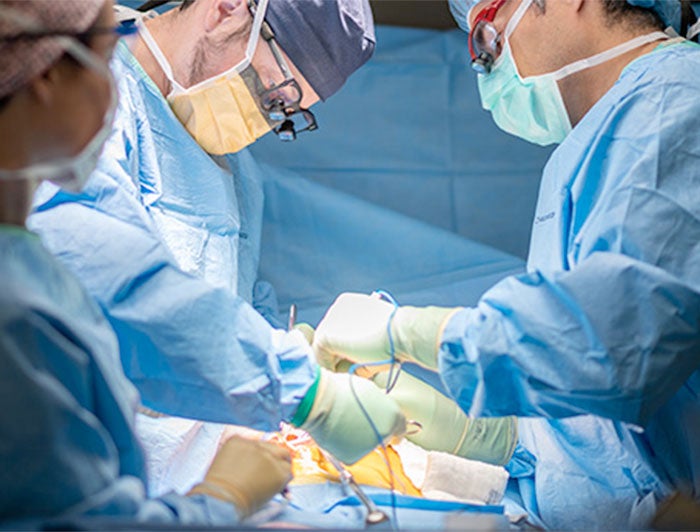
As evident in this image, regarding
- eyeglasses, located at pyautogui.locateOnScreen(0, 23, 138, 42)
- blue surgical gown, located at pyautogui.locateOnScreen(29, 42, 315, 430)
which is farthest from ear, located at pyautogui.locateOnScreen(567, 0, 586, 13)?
eyeglasses, located at pyautogui.locateOnScreen(0, 23, 138, 42)

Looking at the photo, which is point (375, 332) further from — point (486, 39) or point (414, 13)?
point (414, 13)

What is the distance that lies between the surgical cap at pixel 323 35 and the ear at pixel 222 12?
7 cm

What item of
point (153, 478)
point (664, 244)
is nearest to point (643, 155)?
point (664, 244)

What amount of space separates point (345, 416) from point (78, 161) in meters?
0.67

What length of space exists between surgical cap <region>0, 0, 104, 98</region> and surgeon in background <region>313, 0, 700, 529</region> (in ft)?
2.67

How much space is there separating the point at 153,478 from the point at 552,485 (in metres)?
0.82

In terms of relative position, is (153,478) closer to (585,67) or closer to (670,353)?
(670,353)

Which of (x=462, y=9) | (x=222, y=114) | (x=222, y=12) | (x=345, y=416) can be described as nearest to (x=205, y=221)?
(x=222, y=114)

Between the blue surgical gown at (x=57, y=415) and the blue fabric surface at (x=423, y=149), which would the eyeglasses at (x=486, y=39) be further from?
the blue surgical gown at (x=57, y=415)

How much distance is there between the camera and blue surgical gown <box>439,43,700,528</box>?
4.48 ft

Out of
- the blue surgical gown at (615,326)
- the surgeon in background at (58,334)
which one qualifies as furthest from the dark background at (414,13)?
the surgeon in background at (58,334)

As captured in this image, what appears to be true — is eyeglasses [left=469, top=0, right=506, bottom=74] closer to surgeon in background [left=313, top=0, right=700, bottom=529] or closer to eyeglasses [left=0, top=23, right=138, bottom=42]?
surgeon in background [left=313, top=0, right=700, bottom=529]

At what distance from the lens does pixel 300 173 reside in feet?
8.97

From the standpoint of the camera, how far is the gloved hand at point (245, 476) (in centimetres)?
118
